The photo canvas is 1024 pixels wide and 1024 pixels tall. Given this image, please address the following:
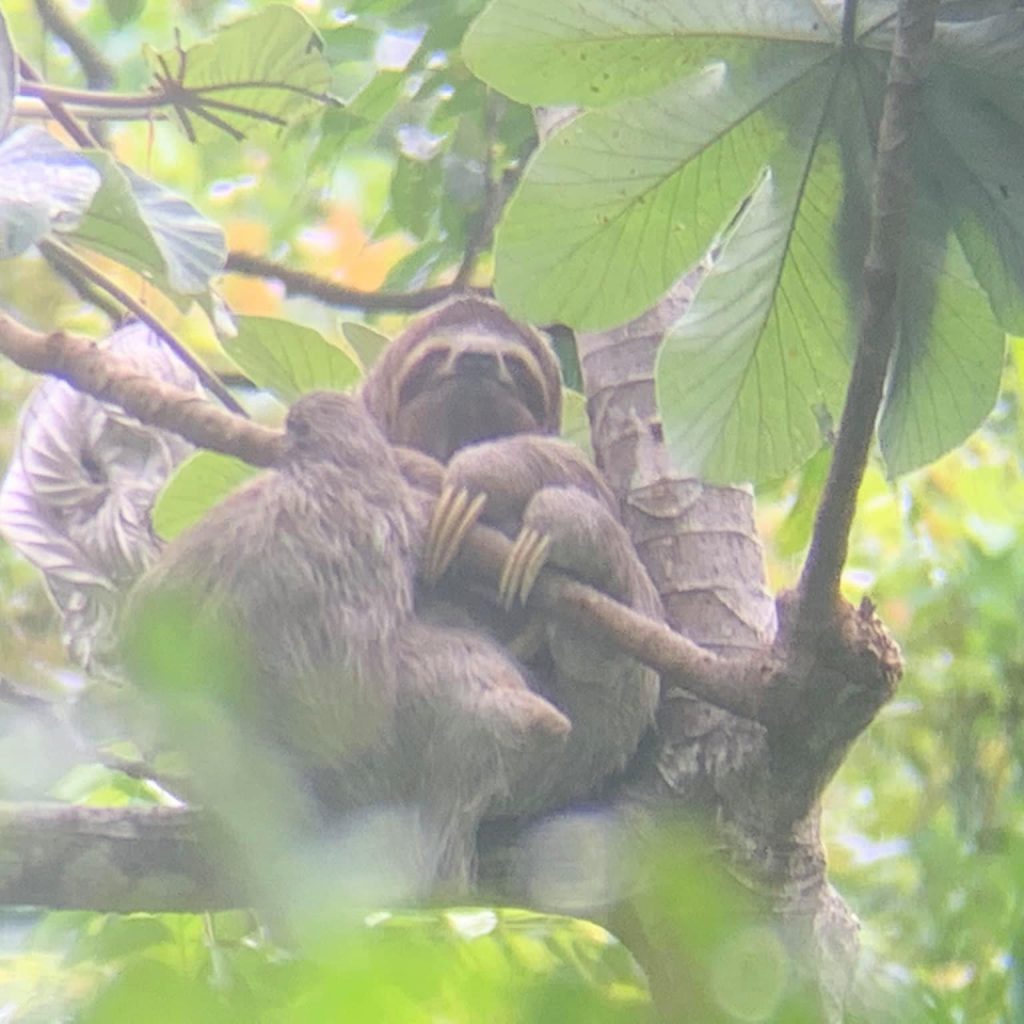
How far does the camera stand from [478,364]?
3.17m

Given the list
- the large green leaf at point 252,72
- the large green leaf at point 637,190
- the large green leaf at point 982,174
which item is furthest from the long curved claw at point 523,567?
the large green leaf at point 252,72

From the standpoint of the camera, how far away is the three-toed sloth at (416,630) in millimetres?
2400

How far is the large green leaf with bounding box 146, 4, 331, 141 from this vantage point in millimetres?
3113

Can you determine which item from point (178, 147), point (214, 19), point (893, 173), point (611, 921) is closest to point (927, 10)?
point (893, 173)

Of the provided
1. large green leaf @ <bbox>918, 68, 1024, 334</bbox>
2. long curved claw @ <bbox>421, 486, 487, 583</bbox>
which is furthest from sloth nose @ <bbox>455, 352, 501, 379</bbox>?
large green leaf @ <bbox>918, 68, 1024, 334</bbox>

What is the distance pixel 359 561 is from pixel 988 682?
162 cm

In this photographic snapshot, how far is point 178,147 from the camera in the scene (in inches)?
256

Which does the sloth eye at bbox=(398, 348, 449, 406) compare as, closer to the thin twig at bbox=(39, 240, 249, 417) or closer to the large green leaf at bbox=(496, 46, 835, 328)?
the thin twig at bbox=(39, 240, 249, 417)

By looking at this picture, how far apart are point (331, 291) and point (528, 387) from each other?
853 mm

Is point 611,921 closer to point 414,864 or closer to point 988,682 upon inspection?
point 414,864

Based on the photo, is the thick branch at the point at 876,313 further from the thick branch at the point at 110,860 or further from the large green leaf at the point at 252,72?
the large green leaf at the point at 252,72

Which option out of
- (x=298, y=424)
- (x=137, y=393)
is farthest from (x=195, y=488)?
(x=137, y=393)

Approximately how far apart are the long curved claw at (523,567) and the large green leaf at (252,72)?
135 centimetres

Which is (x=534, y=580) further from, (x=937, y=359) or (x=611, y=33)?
(x=611, y=33)
